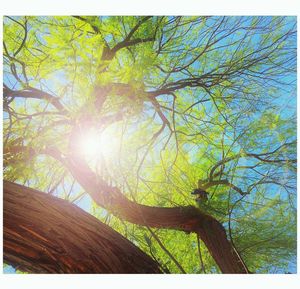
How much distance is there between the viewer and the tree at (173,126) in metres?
1.42

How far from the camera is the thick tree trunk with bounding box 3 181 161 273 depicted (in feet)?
2.88

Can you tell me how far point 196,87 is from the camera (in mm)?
1805

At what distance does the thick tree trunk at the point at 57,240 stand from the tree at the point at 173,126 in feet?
1.36

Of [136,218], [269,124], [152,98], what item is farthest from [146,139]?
[269,124]

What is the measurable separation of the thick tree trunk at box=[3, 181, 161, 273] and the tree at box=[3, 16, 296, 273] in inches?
16.3

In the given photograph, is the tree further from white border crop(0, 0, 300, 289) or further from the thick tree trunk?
the thick tree trunk

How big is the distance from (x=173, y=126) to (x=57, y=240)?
101 cm

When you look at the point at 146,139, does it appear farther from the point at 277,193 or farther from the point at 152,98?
the point at 277,193
